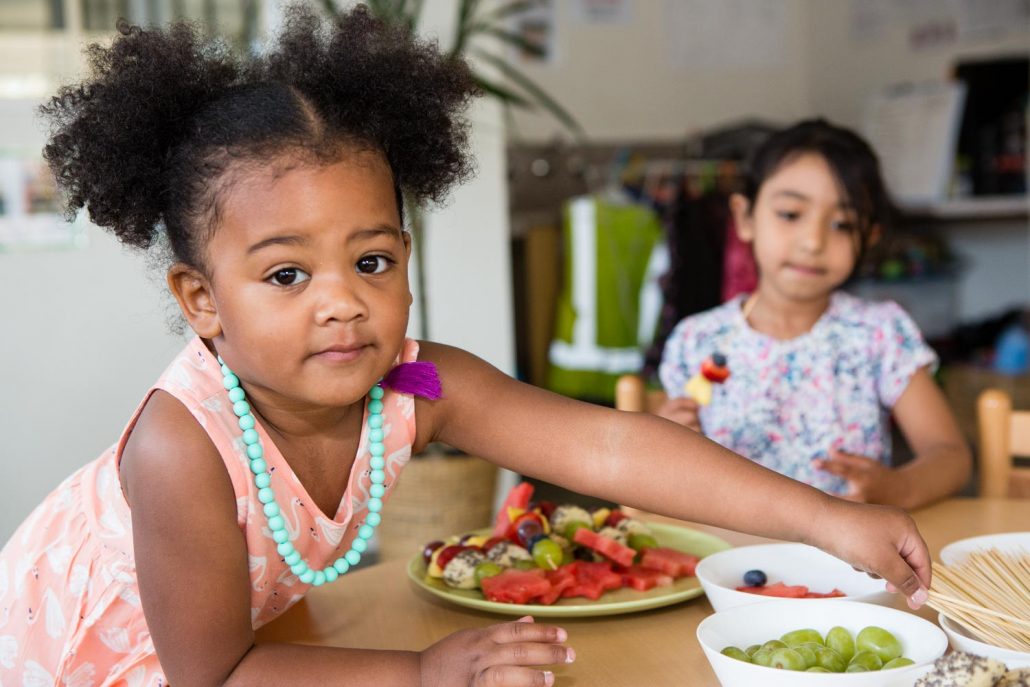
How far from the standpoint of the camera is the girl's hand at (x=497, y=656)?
0.89 meters

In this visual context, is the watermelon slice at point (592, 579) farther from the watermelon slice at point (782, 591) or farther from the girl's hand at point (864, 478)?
the girl's hand at point (864, 478)

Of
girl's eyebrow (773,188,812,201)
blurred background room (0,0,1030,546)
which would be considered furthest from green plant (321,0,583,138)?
girl's eyebrow (773,188,812,201)

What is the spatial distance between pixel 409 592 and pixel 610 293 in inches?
129

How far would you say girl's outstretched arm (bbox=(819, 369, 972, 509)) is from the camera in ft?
4.87

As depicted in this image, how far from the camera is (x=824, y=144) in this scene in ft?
6.63

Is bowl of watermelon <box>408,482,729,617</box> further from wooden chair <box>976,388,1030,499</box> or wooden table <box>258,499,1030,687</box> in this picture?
wooden chair <box>976,388,1030,499</box>

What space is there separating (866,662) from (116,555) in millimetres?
724

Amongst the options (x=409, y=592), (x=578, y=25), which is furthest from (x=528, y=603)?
(x=578, y=25)

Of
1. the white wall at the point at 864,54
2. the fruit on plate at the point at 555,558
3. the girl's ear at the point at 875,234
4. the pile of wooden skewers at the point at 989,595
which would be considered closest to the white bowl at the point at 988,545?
the pile of wooden skewers at the point at 989,595

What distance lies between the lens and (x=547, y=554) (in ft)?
3.92

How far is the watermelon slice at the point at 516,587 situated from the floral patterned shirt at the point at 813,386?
3.01 feet

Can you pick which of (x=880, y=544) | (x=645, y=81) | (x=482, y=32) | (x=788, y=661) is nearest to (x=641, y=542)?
(x=880, y=544)

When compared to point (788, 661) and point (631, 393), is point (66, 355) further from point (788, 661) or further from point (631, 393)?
point (788, 661)

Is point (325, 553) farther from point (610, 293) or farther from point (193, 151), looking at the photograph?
point (610, 293)
